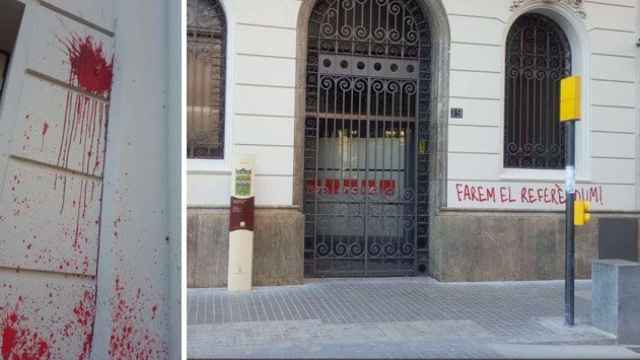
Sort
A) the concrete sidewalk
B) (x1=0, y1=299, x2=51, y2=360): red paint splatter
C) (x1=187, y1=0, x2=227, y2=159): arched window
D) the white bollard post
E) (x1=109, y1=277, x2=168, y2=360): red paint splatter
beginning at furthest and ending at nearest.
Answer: (x1=187, y1=0, x2=227, y2=159): arched window → the white bollard post → the concrete sidewalk → (x1=109, y1=277, x2=168, y2=360): red paint splatter → (x1=0, y1=299, x2=51, y2=360): red paint splatter

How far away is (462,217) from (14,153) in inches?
285

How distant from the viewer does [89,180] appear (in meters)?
3.26

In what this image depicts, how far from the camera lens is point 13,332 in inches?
119

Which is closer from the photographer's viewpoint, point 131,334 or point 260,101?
point 131,334

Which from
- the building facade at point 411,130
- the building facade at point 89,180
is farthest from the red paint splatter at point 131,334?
the building facade at point 411,130

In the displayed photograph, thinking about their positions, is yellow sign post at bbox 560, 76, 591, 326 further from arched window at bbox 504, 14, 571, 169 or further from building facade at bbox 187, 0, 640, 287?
arched window at bbox 504, 14, 571, 169

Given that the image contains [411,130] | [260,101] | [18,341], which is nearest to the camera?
[18,341]

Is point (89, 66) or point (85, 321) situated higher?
point (89, 66)

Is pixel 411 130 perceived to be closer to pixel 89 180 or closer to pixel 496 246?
pixel 496 246

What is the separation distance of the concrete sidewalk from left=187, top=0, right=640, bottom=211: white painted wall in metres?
1.48

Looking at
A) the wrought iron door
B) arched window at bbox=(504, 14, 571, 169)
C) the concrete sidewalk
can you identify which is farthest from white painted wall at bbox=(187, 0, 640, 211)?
the concrete sidewalk

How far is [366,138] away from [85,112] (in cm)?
642

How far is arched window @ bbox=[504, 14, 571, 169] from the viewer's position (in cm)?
974

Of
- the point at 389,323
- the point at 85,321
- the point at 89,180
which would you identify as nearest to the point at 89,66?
the point at 89,180
